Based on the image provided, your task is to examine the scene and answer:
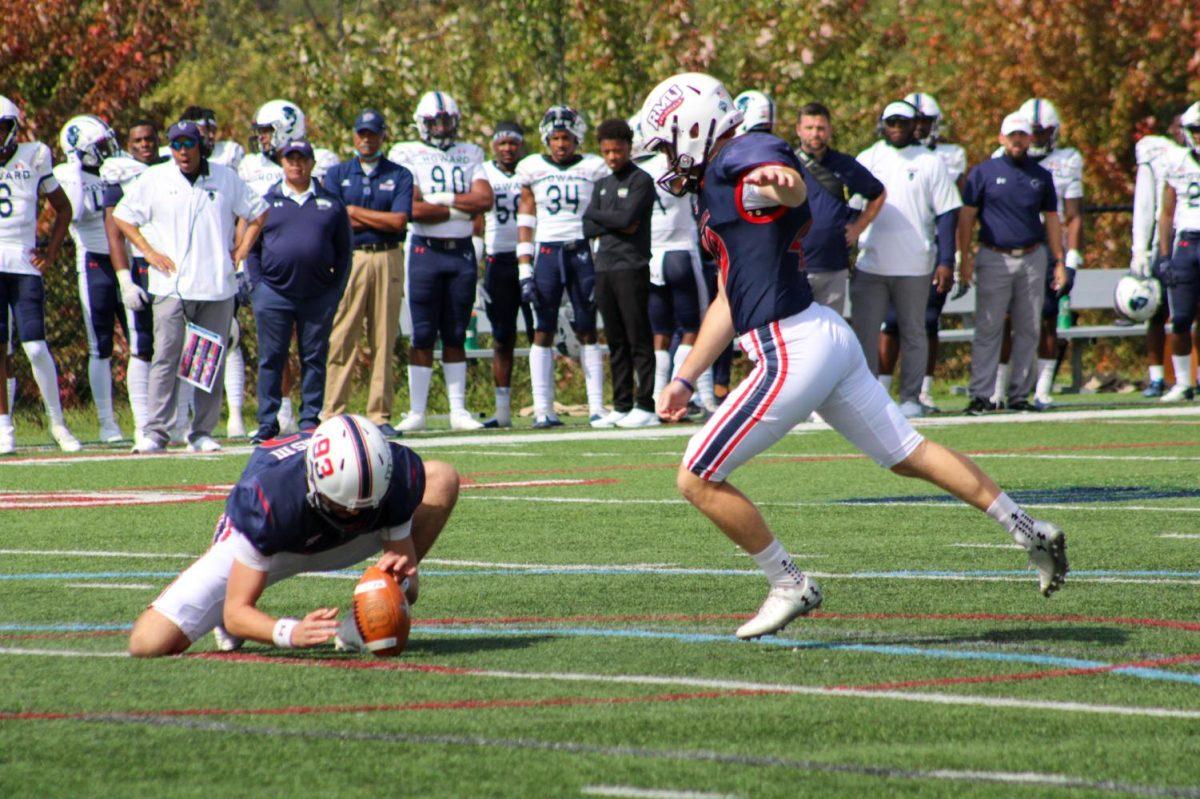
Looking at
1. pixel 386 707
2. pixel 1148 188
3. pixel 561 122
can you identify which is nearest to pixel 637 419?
pixel 561 122

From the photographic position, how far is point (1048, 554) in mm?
6578

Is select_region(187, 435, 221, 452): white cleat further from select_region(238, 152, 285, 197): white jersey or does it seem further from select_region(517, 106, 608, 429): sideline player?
select_region(517, 106, 608, 429): sideline player

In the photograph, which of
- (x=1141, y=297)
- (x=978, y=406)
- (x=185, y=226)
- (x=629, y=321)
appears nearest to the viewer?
(x=185, y=226)

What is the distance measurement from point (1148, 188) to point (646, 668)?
14086 millimetres

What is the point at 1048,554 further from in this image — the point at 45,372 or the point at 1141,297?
the point at 1141,297

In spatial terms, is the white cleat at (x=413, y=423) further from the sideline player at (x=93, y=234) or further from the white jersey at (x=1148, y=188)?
the white jersey at (x=1148, y=188)

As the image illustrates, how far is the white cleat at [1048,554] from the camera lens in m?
6.54

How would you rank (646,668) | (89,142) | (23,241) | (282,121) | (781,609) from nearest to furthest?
(646,668), (781,609), (23,241), (89,142), (282,121)

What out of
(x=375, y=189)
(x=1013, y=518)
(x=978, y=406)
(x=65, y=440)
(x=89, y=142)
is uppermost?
(x=89, y=142)

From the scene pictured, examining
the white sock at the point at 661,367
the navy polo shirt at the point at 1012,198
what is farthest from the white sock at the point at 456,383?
the navy polo shirt at the point at 1012,198

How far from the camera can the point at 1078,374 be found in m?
22.2

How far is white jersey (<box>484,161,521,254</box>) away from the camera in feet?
57.1

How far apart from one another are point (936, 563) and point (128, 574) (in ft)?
10.8

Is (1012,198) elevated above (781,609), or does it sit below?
above
